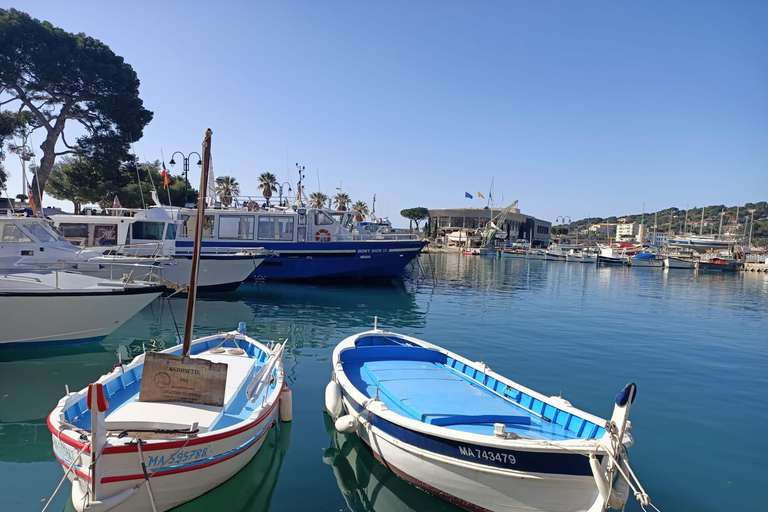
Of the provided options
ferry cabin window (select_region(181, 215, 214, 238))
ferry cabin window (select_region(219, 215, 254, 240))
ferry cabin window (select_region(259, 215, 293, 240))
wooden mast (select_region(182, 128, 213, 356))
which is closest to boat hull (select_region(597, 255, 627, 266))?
ferry cabin window (select_region(259, 215, 293, 240))

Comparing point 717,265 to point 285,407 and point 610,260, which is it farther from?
point 285,407

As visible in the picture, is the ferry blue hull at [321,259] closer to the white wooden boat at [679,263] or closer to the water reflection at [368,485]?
the water reflection at [368,485]

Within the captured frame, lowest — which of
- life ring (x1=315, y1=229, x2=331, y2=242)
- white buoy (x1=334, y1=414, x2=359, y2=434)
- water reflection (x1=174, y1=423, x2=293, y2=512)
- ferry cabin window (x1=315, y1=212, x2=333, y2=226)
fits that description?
water reflection (x1=174, y1=423, x2=293, y2=512)

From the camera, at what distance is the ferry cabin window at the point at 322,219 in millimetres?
25219

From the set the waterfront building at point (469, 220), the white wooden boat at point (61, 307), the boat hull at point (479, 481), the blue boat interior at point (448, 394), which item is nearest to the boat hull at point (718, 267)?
the waterfront building at point (469, 220)

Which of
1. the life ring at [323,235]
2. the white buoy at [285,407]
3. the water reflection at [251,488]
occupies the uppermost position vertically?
the life ring at [323,235]

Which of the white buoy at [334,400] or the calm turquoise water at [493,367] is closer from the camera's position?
the calm turquoise water at [493,367]

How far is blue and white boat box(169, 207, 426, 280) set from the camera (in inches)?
961

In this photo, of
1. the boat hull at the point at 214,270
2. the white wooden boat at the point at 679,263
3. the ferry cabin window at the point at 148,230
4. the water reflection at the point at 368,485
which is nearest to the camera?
the water reflection at the point at 368,485

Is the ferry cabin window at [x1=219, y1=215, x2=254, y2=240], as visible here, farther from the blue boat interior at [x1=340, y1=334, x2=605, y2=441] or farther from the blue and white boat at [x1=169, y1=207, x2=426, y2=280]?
the blue boat interior at [x1=340, y1=334, x2=605, y2=441]

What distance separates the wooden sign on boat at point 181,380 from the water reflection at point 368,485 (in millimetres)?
1918

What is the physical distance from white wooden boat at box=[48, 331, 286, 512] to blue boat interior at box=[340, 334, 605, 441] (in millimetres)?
1919

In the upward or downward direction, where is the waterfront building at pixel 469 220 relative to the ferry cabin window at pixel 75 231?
upward

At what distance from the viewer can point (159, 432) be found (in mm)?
4758
